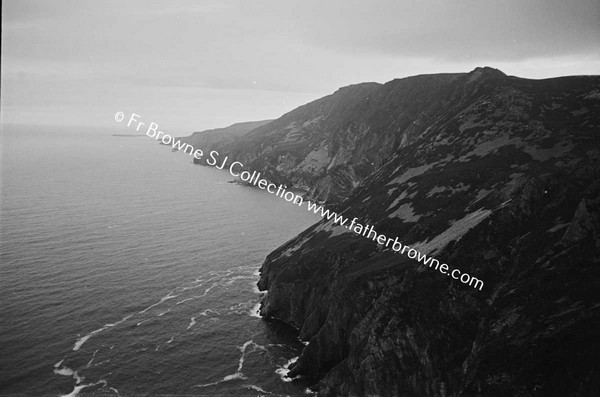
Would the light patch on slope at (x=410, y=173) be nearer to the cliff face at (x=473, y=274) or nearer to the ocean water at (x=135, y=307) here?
the cliff face at (x=473, y=274)

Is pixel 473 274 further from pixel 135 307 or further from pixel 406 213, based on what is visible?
pixel 135 307

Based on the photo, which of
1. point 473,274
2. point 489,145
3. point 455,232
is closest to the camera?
point 473,274

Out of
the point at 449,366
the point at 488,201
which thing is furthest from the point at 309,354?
the point at 488,201

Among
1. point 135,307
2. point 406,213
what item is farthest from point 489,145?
point 135,307

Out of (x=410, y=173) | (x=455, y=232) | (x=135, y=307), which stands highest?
(x=410, y=173)

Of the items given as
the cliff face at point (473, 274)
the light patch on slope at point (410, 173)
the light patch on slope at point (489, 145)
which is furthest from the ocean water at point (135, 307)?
the light patch on slope at point (489, 145)

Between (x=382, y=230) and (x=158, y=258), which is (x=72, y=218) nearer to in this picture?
(x=158, y=258)
